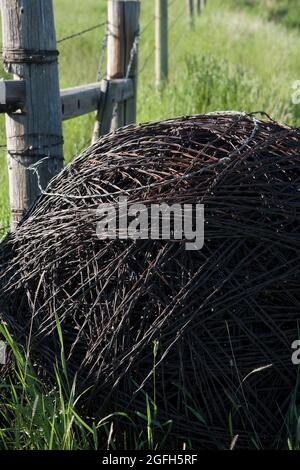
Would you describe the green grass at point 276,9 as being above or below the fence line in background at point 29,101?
below

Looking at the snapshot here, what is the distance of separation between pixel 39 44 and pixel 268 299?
61.7 inches

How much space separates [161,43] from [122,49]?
399cm

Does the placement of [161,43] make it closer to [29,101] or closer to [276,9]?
[29,101]

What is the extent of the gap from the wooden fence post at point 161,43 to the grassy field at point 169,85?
0.22 m

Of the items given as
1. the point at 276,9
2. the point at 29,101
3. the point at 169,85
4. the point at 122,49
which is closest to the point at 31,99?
the point at 29,101

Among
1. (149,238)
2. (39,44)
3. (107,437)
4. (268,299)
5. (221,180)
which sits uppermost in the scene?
(39,44)

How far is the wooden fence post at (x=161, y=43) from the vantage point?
8.70 meters

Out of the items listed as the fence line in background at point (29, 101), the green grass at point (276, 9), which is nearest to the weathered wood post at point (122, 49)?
the fence line in background at point (29, 101)

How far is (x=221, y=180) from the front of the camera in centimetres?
231

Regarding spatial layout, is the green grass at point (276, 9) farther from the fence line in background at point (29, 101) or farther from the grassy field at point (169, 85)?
the fence line in background at point (29, 101)

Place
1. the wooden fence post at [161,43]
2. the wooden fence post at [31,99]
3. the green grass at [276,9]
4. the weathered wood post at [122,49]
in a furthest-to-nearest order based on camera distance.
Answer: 1. the green grass at [276,9]
2. the wooden fence post at [161,43]
3. the weathered wood post at [122,49]
4. the wooden fence post at [31,99]

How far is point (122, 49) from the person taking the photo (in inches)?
198
